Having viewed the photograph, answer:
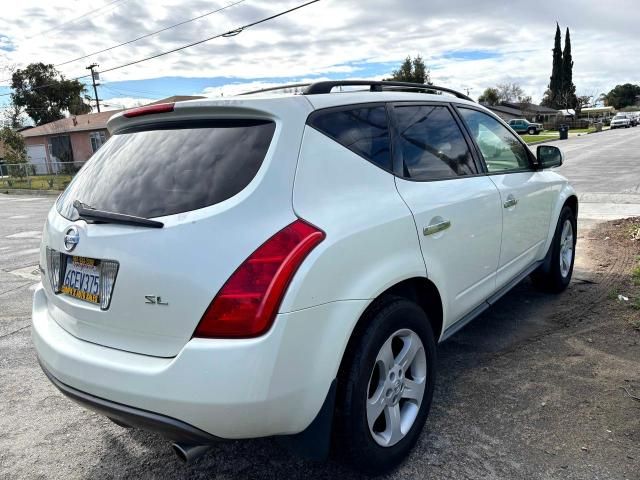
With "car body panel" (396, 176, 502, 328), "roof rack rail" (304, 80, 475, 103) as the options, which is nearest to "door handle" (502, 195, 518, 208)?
"car body panel" (396, 176, 502, 328)

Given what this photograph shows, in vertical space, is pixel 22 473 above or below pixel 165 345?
below

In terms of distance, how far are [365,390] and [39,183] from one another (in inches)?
1114

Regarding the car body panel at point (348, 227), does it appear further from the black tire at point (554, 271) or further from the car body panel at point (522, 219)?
the black tire at point (554, 271)

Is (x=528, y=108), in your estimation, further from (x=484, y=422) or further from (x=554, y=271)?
(x=484, y=422)

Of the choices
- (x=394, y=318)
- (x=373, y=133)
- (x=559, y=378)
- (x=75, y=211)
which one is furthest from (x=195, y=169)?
(x=559, y=378)

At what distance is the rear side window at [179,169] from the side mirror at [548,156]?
3.01 meters

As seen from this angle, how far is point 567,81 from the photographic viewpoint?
90.2 metres

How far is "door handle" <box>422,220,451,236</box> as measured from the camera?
271 cm

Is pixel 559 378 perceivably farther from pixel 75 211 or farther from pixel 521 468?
pixel 75 211

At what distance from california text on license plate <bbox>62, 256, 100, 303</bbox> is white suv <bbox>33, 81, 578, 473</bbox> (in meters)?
0.01

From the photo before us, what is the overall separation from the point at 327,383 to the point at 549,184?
10.6 ft

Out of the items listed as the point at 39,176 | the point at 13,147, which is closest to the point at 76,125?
the point at 13,147

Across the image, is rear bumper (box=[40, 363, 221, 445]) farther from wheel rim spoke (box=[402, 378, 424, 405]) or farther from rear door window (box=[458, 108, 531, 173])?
rear door window (box=[458, 108, 531, 173])

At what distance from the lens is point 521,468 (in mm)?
2549
